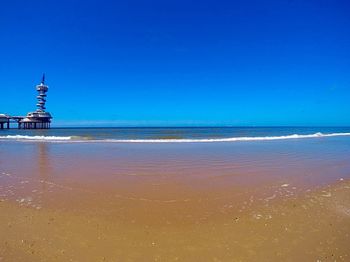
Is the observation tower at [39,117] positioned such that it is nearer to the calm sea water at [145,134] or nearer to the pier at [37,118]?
the pier at [37,118]

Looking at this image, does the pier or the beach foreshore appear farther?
the pier

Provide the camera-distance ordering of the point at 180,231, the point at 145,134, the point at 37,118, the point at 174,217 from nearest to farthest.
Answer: the point at 180,231 → the point at 174,217 → the point at 145,134 → the point at 37,118

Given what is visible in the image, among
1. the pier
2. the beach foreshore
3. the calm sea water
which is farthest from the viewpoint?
the pier

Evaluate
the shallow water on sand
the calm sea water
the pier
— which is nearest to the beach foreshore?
the shallow water on sand

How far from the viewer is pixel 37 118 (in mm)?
82062

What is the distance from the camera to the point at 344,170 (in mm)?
9602

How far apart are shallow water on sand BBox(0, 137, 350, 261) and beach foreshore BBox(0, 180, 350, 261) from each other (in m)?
0.01

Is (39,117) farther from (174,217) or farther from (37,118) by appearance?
(174,217)

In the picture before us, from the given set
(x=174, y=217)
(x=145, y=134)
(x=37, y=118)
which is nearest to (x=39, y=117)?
(x=37, y=118)

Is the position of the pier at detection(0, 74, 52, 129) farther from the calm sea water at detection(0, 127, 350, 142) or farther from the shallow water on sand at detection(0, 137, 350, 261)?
the shallow water on sand at detection(0, 137, 350, 261)

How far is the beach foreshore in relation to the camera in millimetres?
3488

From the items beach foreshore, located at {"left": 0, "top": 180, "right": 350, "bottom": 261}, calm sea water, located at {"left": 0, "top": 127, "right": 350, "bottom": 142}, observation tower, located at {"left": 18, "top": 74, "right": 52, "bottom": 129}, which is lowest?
beach foreshore, located at {"left": 0, "top": 180, "right": 350, "bottom": 261}

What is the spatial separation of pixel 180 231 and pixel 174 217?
0.61 metres

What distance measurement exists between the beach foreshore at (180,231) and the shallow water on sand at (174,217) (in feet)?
0.05
